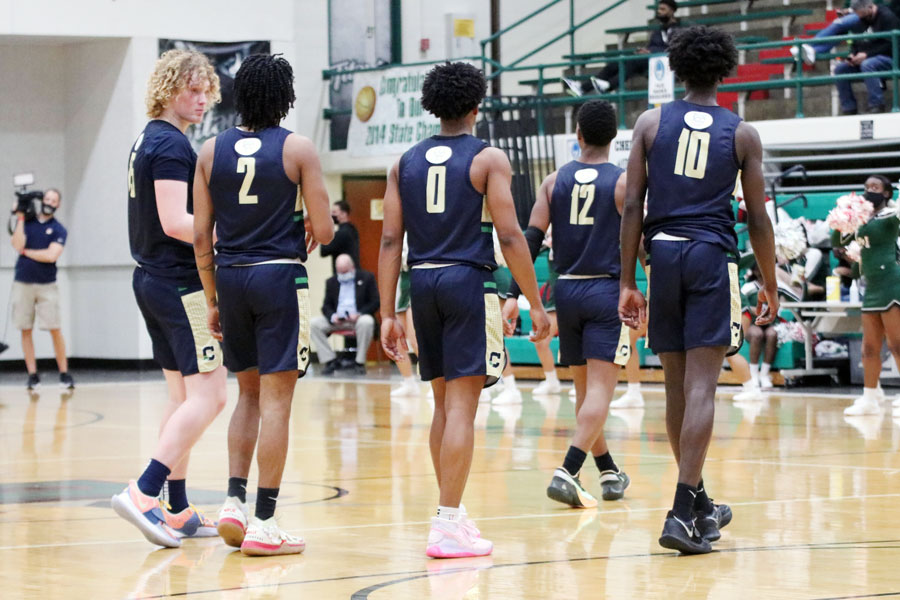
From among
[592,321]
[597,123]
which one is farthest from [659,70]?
[592,321]

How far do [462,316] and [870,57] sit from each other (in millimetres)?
12342

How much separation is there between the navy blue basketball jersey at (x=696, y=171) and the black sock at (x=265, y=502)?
1.94m

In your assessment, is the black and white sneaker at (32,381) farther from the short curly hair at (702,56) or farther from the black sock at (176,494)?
the short curly hair at (702,56)

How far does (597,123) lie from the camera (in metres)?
7.52

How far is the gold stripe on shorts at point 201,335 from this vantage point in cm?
636

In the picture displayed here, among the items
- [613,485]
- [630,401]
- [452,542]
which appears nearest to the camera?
[452,542]

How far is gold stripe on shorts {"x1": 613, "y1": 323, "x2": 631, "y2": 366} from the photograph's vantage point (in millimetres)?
7445

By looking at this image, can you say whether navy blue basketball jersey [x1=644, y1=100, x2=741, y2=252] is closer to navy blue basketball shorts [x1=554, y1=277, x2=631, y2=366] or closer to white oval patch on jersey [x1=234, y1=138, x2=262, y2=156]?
navy blue basketball shorts [x1=554, y1=277, x2=631, y2=366]

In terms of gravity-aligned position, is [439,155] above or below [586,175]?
above

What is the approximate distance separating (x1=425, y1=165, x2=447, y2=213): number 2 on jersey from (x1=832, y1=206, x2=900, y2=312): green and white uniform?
759 cm

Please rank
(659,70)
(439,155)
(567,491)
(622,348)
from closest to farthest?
(439,155) → (567,491) → (622,348) → (659,70)

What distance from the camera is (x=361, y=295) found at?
19.2 m

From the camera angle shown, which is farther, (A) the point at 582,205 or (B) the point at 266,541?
(A) the point at 582,205

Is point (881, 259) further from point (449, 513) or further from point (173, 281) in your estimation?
point (173, 281)
